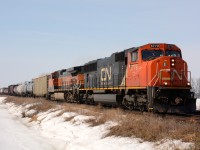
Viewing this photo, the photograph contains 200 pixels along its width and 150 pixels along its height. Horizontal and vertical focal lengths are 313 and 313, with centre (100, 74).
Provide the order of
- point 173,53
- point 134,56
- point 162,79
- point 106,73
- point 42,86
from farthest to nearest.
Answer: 1. point 42,86
2. point 106,73
3. point 134,56
4. point 173,53
5. point 162,79

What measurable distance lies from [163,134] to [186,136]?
76 centimetres

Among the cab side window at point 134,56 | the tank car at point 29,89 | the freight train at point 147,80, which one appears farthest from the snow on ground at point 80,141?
the tank car at point 29,89

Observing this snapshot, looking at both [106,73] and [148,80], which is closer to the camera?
[148,80]

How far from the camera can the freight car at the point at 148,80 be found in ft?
48.9

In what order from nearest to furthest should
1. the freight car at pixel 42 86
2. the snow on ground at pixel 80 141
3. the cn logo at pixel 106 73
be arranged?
1. the snow on ground at pixel 80 141
2. the cn logo at pixel 106 73
3. the freight car at pixel 42 86

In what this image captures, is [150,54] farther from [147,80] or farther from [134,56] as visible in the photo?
[147,80]

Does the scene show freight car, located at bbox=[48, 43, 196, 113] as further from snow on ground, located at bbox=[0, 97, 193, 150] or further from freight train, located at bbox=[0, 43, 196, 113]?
snow on ground, located at bbox=[0, 97, 193, 150]

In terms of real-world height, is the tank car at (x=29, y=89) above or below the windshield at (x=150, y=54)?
below

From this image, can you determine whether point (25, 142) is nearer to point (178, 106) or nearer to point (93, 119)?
point (93, 119)

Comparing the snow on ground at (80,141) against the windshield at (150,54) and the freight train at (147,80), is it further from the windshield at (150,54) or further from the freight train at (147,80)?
the windshield at (150,54)

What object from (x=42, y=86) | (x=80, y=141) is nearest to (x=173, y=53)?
(x=80, y=141)

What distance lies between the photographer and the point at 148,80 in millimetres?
15383

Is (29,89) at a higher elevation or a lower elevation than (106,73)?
lower

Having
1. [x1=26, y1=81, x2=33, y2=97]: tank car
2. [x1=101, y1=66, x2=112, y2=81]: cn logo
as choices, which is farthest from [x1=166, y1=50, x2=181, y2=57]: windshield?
[x1=26, y1=81, x2=33, y2=97]: tank car
